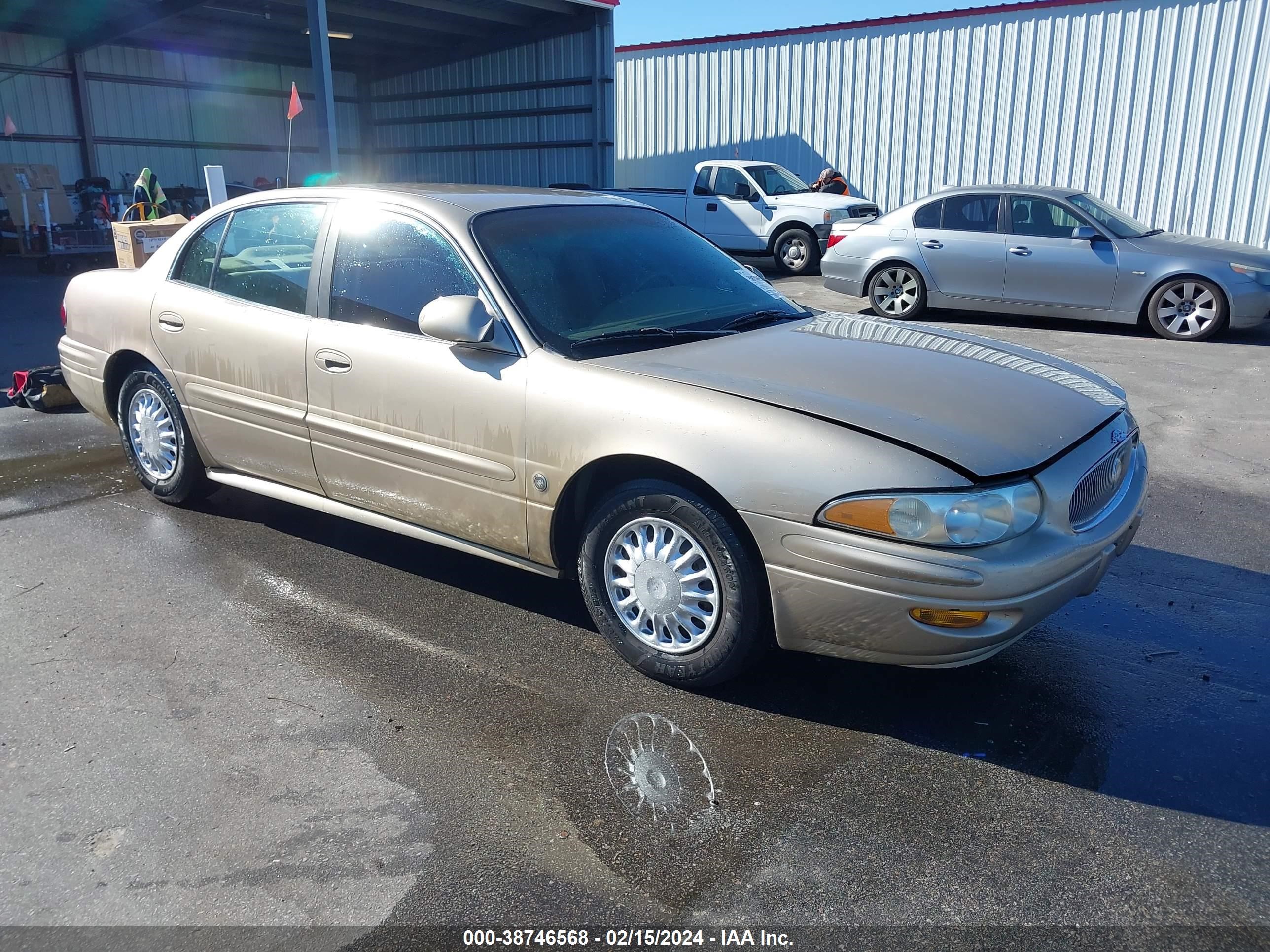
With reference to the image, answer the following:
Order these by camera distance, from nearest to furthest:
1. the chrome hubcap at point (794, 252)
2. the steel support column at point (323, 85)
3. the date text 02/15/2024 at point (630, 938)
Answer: the date text 02/15/2024 at point (630, 938) < the steel support column at point (323, 85) < the chrome hubcap at point (794, 252)

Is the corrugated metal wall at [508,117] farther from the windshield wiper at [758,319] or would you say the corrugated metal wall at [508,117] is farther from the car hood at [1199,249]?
the windshield wiper at [758,319]

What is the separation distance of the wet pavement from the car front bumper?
34cm

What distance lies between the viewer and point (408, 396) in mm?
3898

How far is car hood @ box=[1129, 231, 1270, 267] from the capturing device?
9.77 meters

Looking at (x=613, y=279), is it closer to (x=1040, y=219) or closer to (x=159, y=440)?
(x=159, y=440)

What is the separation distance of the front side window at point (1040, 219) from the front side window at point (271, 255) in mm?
8281

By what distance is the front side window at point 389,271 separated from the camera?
3932mm

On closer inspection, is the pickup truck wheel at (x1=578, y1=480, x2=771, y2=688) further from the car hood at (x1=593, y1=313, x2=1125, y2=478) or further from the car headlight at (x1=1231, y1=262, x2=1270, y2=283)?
the car headlight at (x1=1231, y1=262, x2=1270, y2=283)

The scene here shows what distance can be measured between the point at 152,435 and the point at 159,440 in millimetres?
56

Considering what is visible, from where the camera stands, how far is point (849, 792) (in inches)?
114

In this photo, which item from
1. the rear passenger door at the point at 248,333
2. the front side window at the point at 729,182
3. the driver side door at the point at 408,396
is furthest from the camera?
the front side window at the point at 729,182

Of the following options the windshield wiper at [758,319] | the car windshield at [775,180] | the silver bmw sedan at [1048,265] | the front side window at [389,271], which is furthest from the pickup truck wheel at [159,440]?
the car windshield at [775,180]

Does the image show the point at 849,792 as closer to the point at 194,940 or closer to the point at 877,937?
the point at 877,937

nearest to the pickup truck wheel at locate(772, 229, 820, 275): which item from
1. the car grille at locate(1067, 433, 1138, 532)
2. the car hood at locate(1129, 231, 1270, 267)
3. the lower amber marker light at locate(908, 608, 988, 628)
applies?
the car hood at locate(1129, 231, 1270, 267)
